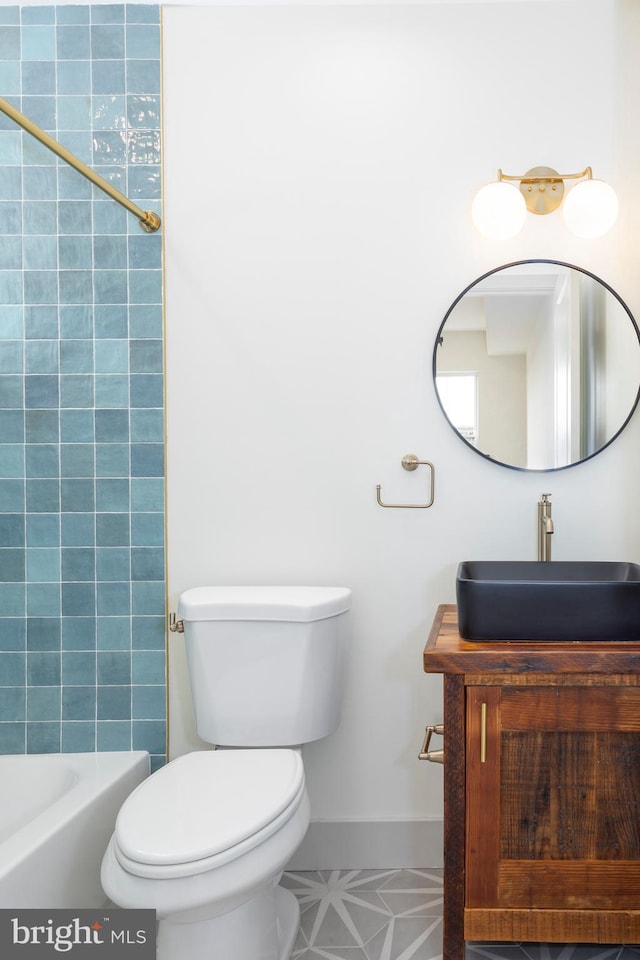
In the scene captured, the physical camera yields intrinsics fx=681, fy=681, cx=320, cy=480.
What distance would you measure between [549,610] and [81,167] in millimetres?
1422

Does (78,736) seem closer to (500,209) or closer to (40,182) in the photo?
(40,182)

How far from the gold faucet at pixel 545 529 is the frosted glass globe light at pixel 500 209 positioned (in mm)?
712

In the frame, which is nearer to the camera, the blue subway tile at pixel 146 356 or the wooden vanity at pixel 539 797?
the wooden vanity at pixel 539 797

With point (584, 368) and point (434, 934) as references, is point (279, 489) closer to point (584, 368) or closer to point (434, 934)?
point (584, 368)

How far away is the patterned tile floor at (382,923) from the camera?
1.55 m

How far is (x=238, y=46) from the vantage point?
1.88 metres

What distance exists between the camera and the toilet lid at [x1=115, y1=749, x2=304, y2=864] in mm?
1225

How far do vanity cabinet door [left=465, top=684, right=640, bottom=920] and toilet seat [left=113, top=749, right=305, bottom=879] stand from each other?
401 mm

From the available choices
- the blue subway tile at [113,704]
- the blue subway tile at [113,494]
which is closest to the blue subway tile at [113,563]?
the blue subway tile at [113,494]

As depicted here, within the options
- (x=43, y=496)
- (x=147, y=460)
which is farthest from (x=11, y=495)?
(x=147, y=460)

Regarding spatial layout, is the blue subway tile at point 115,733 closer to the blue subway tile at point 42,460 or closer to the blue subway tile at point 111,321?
the blue subway tile at point 42,460

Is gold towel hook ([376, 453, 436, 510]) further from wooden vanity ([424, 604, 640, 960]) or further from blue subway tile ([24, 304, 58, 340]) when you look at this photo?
blue subway tile ([24, 304, 58, 340])

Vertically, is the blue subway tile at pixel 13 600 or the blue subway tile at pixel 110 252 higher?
the blue subway tile at pixel 110 252

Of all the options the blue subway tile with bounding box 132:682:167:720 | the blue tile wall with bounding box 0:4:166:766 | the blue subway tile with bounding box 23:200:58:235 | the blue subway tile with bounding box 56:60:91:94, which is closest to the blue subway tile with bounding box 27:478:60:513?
the blue tile wall with bounding box 0:4:166:766
